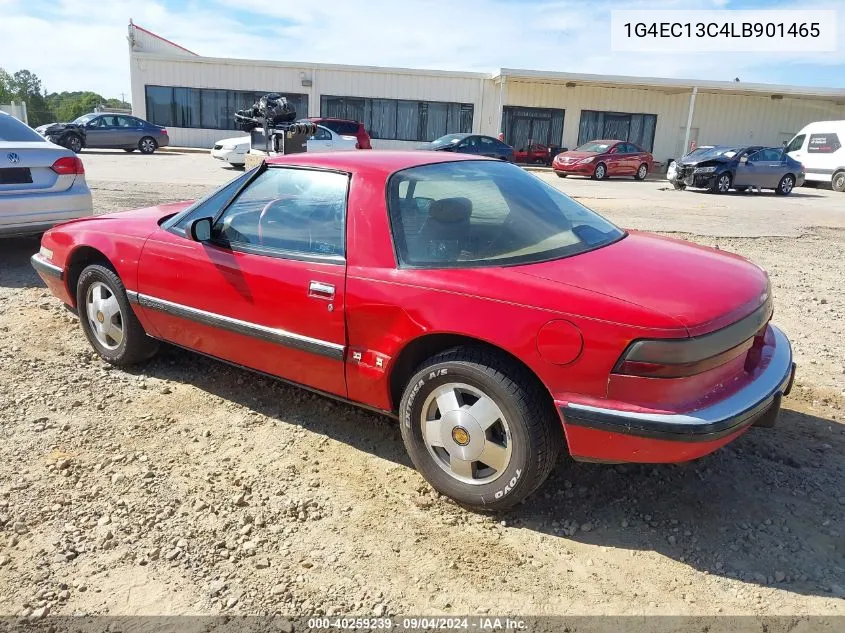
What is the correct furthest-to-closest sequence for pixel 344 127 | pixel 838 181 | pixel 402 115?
1. pixel 402 115
2. pixel 344 127
3. pixel 838 181

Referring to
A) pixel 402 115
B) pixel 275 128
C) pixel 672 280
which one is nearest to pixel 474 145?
pixel 402 115

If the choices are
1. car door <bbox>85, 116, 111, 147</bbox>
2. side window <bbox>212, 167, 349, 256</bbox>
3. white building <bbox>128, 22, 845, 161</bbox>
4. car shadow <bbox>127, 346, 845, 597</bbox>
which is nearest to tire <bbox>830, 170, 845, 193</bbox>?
white building <bbox>128, 22, 845, 161</bbox>

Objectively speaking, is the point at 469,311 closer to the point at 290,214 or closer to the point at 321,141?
the point at 290,214

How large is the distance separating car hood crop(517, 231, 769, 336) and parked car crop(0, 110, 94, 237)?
17.5ft

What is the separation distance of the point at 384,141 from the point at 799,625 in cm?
3048

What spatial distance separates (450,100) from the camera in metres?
30.7

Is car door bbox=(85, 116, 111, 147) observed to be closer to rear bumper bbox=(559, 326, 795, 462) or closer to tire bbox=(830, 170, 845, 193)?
tire bbox=(830, 170, 845, 193)

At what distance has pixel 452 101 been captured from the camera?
30.7 m

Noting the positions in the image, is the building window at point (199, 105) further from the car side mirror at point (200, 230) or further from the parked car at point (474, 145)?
the car side mirror at point (200, 230)

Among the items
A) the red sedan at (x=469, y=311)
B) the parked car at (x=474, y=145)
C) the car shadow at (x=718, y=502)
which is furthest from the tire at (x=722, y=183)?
the red sedan at (x=469, y=311)

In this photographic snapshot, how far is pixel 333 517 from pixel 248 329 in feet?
3.59

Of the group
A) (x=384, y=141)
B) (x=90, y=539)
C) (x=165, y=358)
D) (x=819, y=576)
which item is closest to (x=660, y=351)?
(x=819, y=576)

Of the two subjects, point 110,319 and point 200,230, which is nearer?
point 200,230

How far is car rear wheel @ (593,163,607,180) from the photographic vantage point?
2227cm
